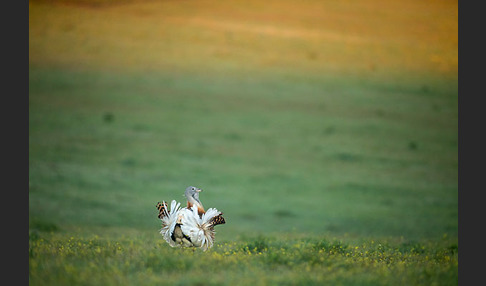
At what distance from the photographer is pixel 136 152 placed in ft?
41.9

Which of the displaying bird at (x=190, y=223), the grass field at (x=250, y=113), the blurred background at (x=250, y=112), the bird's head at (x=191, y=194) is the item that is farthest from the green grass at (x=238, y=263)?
the blurred background at (x=250, y=112)

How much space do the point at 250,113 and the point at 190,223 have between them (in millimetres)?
6377

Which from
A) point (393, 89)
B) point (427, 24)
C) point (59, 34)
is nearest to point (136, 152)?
point (59, 34)

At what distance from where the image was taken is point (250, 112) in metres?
13.0

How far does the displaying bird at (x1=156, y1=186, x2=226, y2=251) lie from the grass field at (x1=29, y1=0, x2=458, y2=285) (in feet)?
9.99

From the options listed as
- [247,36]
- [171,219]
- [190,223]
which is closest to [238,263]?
[190,223]

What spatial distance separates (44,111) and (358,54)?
21.3ft

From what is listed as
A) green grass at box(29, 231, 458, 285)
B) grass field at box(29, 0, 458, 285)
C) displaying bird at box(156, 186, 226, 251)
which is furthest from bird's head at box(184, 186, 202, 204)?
grass field at box(29, 0, 458, 285)

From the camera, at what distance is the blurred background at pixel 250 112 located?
1146cm

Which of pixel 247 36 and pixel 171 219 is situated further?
pixel 247 36

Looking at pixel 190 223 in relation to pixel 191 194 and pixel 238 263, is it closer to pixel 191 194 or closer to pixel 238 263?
pixel 191 194

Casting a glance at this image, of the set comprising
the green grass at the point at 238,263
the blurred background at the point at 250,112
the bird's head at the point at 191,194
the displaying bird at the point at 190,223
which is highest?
the blurred background at the point at 250,112

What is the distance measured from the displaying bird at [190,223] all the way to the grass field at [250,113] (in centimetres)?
304

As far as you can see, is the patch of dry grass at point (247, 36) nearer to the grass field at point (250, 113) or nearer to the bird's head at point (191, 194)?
the grass field at point (250, 113)
